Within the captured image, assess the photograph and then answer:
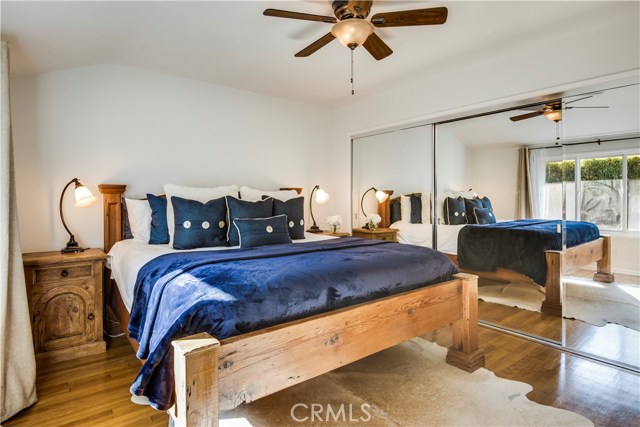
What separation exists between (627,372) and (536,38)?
2421 mm

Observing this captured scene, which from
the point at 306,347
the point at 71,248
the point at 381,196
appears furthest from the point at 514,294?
the point at 71,248

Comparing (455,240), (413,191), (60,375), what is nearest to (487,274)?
(455,240)

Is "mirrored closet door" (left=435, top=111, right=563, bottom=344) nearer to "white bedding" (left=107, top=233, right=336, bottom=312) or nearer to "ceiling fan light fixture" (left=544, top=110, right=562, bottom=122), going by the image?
"ceiling fan light fixture" (left=544, top=110, right=562, bottom=122)

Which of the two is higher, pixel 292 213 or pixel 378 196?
pixel 378 196

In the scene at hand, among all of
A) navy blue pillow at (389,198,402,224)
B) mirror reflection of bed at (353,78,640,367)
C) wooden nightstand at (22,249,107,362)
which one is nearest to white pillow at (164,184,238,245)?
wooden nightstand at (22,249,107,362)

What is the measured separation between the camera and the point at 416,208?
3707 millimetres

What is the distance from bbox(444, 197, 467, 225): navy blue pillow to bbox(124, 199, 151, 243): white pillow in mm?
2759

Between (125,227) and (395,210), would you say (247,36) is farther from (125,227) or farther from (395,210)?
(395,210)

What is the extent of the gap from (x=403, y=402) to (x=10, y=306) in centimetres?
221

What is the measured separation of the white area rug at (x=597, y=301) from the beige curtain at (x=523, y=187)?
1.93 feet

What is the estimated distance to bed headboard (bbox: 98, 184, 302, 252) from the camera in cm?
298

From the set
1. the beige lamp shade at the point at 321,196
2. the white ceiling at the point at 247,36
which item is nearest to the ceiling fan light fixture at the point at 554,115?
the white ceiling at the point at 247,36

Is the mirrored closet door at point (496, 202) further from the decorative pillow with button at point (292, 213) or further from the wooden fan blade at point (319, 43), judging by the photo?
the wooden fan blade at point (319, 43)

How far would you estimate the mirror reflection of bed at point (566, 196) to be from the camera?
2471mm
